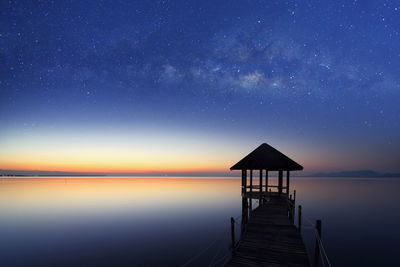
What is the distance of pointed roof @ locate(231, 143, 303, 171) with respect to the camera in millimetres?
18211

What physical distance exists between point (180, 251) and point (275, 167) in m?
10.9

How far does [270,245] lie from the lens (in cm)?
1014

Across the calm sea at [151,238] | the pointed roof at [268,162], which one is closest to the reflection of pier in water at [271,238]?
the pointed roof at [268,162]

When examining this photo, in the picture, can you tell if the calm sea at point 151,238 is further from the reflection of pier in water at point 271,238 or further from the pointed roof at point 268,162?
the pointed roof at point 268,162

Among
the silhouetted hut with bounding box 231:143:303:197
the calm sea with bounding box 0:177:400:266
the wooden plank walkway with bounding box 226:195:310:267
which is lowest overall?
the calm sea with bounding box 0:177:400:266

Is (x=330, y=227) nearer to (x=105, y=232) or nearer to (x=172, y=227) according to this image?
(x=172, y=227)

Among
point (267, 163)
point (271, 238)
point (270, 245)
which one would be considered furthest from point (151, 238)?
point (270, 245)

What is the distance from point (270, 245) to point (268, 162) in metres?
8.95

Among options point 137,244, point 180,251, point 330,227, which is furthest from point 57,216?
point 330,227

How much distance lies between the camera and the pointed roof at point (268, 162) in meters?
18.2

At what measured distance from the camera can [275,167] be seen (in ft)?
59.5

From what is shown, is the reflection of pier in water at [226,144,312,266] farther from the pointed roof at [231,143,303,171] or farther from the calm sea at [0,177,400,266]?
the calm sea at [0,177,400,266]

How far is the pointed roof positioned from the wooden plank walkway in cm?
438

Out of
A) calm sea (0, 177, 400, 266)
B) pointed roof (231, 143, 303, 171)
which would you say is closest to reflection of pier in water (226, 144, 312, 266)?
pointed roof (231, 143, 303, 171)
